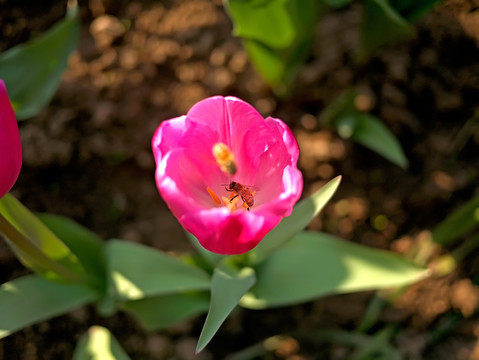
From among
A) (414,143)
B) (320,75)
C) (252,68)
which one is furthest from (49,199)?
(414,143)

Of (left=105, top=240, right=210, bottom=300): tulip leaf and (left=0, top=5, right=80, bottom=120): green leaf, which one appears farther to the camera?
(left=0, top=5, right=80, bottom=120): green leaf

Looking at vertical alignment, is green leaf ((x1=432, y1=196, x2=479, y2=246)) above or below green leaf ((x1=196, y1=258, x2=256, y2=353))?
below

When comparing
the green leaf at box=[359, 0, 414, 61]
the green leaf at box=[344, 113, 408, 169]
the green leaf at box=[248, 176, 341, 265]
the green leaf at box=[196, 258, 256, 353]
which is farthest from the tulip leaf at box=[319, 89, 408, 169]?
the green leaf at box=[196, 258, 256, 353]

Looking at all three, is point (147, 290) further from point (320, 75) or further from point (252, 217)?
point (320, 75)

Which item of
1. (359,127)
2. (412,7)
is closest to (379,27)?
(412,7)

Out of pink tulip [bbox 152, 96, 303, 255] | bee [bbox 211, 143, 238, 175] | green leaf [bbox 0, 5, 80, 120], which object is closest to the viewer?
pink tulip [bbox 152, 96, 303, 255]

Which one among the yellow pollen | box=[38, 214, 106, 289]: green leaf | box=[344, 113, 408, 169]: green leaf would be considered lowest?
box=[344, 113, 408, 169]: green leaf

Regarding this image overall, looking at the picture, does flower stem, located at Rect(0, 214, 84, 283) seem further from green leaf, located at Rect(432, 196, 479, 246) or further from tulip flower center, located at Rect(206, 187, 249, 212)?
green leaf, located at Rect(432, 196, 479, 246)
